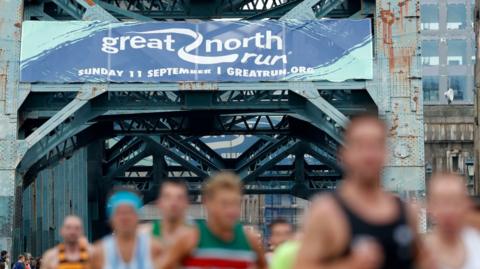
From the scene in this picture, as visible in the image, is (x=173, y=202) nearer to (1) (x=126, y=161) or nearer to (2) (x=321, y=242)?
(2) (x=321, y=242)

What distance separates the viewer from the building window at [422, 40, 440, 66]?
87938mm

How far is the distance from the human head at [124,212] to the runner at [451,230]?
8.66 feet

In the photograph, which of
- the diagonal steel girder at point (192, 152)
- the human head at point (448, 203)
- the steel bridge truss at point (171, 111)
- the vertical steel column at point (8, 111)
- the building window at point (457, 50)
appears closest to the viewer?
the human head at point (448, 203)

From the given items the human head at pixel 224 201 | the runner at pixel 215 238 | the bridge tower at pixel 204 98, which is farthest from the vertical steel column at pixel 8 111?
the human head at pixel 224 201

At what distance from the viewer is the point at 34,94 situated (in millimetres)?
36406

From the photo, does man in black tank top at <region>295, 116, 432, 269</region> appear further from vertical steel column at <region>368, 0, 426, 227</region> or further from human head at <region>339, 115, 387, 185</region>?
vertical steel column at <region>368, 0, 426, 227</region>

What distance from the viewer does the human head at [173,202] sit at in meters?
9.23

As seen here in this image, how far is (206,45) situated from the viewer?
1401 inches

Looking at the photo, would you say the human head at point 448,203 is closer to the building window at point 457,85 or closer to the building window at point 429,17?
the building window at point 429,17

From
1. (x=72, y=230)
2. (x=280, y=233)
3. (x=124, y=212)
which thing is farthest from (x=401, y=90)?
(x=124, y=212)

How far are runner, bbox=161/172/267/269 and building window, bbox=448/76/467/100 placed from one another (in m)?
81.6

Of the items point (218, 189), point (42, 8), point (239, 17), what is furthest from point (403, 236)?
point (239, 17)

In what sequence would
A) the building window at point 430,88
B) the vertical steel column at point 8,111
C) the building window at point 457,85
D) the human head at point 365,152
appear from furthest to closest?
1. the building window at point 457,85
2. the building window at point 430,88
3. the vertical steel column at point 8,111
4. the human head at point 365,152

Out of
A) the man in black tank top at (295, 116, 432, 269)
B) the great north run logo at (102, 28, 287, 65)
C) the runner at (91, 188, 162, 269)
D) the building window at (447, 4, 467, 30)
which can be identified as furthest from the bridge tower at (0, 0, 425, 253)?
the building window at (447, 4, 467, 30)
